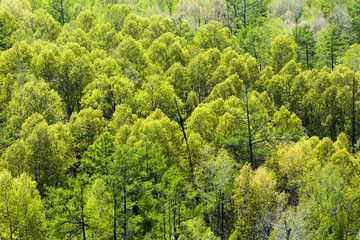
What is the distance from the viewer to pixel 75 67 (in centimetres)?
6469

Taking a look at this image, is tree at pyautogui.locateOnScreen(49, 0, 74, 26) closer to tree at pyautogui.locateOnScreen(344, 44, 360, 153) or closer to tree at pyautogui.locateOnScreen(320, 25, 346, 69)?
tree at pyautogui.locateOnScreen(320, 25, 346, 69)

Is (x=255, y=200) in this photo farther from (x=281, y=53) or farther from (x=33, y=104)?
(x=281, y=53)

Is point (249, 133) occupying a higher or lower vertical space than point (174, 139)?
higher

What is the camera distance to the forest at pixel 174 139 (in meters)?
38.0

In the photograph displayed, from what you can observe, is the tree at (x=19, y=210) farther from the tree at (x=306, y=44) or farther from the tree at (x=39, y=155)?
the tree at (x=306, y=44)

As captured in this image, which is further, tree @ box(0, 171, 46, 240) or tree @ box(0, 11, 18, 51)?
tree @ box(0, 11, 18, 51)

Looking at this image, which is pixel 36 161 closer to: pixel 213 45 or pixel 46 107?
pixel 46 107

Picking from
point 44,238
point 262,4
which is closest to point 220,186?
point 44,238

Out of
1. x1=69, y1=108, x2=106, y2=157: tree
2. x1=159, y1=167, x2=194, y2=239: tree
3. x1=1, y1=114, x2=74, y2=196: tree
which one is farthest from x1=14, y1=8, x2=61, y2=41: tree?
x1=159, y1=167, x2=194, y2=239: tree

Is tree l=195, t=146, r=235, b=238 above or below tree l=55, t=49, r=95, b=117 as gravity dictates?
below

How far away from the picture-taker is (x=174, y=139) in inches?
1935

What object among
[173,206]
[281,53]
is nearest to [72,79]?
[173,206]

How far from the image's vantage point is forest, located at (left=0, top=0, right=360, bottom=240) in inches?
1496

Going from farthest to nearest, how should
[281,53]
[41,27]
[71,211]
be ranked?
[41,27] → [281,53] → [71,211]
